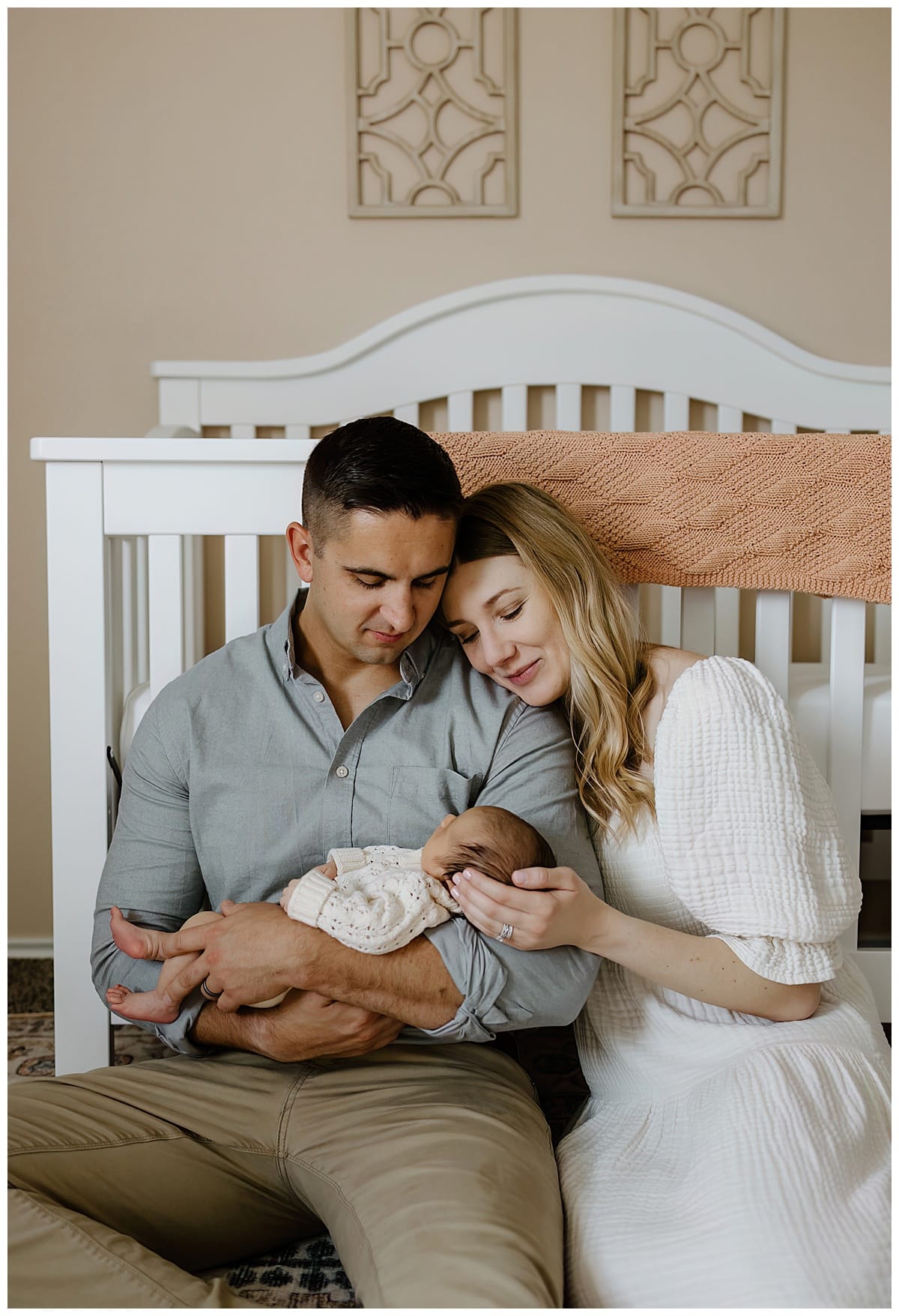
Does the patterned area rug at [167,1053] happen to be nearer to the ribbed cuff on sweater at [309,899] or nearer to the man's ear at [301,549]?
the ribbed cuff on sweater at [309,899]

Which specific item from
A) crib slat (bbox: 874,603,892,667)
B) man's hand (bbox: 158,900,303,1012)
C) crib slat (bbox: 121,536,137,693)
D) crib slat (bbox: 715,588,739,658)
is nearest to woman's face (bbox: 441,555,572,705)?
man's hand (bbox: 158,900,303,1012)

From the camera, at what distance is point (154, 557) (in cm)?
134

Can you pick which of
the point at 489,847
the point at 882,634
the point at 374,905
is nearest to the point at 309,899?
the point at 374,905

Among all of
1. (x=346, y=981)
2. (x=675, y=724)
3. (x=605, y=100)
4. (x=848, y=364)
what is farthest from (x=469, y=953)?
(x=605, y=100)

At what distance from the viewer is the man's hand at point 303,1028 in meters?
1.05

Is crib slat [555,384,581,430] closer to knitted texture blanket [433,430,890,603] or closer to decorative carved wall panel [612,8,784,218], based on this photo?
decorative carved wall panel [612,8,784,218]

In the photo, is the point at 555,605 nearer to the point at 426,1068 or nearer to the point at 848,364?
→ the point at 426,1068

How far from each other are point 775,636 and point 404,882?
68 cm

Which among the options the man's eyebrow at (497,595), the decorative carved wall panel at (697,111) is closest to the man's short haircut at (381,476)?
the man's eyebrow at (497,595)

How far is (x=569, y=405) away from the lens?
6.86 ft

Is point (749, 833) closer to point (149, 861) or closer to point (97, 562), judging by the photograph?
point (149, 861)

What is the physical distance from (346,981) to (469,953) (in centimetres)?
13

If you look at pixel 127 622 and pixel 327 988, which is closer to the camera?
pixel 327 988

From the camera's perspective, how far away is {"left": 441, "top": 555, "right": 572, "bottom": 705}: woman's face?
117 centimetres
